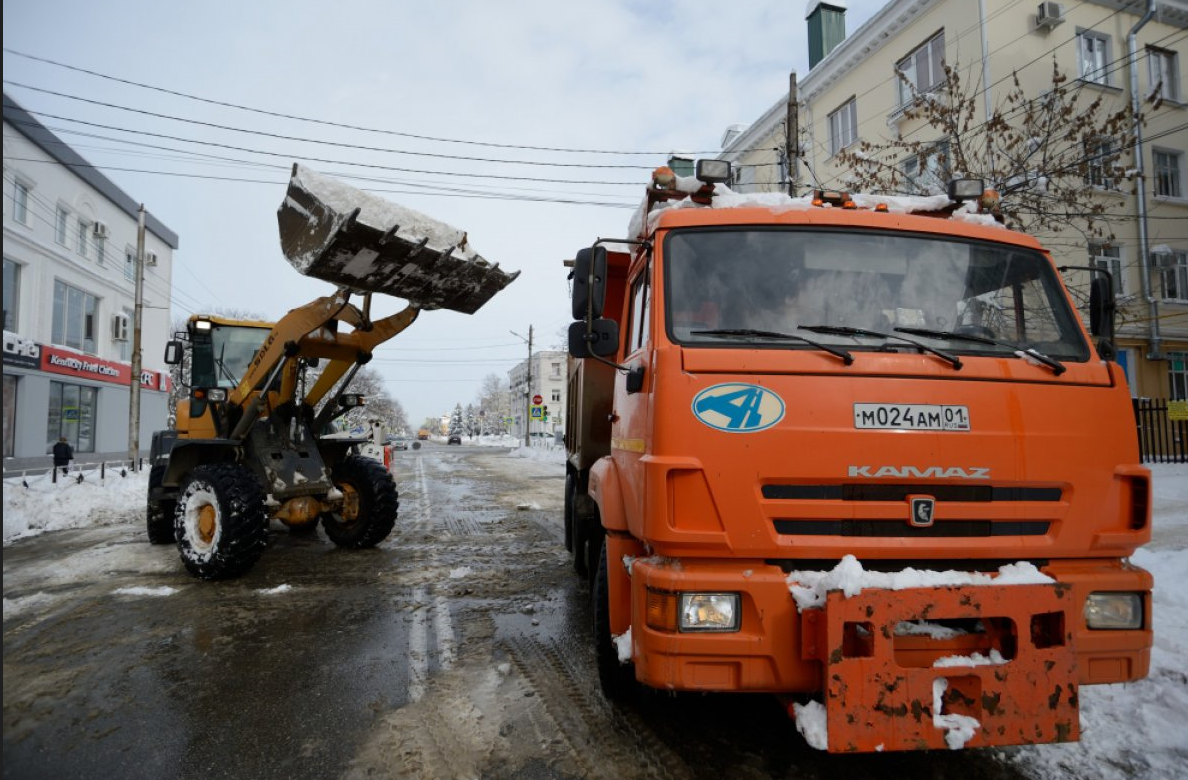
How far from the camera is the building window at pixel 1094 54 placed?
17.8 m

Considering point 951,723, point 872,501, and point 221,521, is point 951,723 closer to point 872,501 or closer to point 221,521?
point 872,501

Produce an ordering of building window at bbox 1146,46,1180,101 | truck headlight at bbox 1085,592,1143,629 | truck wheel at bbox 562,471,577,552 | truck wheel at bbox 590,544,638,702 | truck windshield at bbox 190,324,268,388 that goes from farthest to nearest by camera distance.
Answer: building window at bbox 1146,46,1180,101 → truck windshield at bbox 190,324,268,388 → truck wheel at bbox 562,471,577,552 → truck wheel at bbox 590,544,638,702 → truck headlight at bbox 1085,592,1143,629

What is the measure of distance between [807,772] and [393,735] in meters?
2.00

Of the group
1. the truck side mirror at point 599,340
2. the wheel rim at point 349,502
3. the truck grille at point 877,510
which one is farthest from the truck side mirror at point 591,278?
the wheel rim at point 349,502

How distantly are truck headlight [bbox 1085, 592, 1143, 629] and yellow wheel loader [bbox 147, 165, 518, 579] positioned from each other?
541 centimetres

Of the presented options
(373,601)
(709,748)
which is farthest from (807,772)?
(373,601)

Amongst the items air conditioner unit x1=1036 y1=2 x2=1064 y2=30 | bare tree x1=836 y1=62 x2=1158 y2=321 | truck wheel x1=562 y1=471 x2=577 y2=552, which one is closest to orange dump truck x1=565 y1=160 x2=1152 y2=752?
truck wheel x1=562 y1=471 x2=577 y2=552

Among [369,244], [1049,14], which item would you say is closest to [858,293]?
[369,244]

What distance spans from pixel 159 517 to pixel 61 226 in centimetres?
2042

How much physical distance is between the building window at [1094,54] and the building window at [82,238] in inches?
1262

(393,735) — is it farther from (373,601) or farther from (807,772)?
(373,601)

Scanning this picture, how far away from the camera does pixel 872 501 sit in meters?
2.78

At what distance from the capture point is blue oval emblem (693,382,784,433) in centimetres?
279

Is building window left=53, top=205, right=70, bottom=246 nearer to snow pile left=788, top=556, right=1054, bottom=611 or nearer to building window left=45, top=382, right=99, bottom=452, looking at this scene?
building window left=45, top=382, right=99, bottom=452
